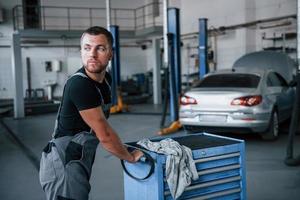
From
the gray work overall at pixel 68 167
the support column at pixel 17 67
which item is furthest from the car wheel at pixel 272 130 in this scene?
the support column at pixel 17 67

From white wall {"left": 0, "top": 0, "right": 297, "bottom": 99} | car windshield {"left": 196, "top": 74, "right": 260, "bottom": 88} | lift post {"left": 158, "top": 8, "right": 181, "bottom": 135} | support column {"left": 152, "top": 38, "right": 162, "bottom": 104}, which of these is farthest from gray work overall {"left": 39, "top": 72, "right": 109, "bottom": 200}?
support column {"left": 152, "top": 38, "right": 162, "bottom": 104}

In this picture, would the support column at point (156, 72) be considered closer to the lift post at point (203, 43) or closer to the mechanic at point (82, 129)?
the lift post at point (203, 43)

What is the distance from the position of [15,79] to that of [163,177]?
1051 cm

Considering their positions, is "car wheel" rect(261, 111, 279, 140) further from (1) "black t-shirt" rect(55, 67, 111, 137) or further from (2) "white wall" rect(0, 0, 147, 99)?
(2) "white wall" rect(0, 0, 147, 99)

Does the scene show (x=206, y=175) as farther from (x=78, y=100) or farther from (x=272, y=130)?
(x=272, y=130)

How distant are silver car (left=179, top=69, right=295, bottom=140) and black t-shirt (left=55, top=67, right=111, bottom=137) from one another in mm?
4482

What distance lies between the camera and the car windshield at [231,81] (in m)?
6.88

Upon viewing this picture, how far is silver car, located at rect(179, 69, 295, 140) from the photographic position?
6395 millimetres

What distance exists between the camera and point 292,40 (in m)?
12.1

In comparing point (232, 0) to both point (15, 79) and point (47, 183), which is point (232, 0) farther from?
point (47, 183)

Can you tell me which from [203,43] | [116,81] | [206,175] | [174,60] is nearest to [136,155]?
[206,175]

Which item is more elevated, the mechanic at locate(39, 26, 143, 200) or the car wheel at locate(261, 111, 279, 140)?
the mechanic at locate(39, 26, 143, 200)

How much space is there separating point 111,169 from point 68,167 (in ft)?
10.9

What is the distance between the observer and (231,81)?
7070 millimetres
